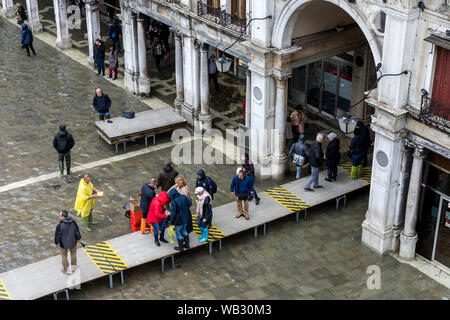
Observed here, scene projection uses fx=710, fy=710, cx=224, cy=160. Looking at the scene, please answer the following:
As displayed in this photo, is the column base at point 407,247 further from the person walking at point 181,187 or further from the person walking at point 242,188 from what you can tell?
the person walking at point 181,187

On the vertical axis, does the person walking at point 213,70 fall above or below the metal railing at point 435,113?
below

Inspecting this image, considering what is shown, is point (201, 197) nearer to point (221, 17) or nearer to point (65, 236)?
point (65, 236)

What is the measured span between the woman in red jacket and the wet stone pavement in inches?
46.3

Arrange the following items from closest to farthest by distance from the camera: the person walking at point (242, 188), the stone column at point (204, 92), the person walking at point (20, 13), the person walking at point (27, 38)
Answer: the person walking at point (242, 188)
the stone column at point (204, 92)
the person walking at point (27, 38)
the person walking at point (20, 13)

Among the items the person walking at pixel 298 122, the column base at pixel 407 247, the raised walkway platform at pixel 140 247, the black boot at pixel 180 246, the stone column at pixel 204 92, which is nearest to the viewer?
the raised walkway platform at pixel 140 247

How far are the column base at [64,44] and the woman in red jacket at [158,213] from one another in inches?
735

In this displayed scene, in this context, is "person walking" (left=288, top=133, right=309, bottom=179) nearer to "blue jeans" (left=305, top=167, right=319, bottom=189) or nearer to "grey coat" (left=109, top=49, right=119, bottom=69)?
"blue jeans" (left=305, top=167, right=319, bottom=189)

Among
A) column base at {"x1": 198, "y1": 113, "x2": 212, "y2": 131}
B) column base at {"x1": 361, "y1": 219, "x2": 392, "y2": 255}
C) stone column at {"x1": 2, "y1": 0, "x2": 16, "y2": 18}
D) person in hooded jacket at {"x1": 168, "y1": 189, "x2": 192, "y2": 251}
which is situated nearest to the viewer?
person in hooded jacket at {"x1": 168, "y1": 189, "x2": 192, "y2": 251}

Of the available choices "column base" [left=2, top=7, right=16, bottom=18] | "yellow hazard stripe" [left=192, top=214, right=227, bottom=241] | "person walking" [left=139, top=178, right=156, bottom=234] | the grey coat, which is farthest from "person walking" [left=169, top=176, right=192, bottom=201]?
"column base" [left=2, top=7, right=16, bottom=18]

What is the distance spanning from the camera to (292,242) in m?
21.1

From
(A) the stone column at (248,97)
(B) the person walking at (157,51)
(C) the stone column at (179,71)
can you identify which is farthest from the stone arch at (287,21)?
(B) the person walking at (157,51)

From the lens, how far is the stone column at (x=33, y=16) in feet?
124

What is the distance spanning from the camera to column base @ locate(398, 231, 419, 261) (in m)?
19.9
